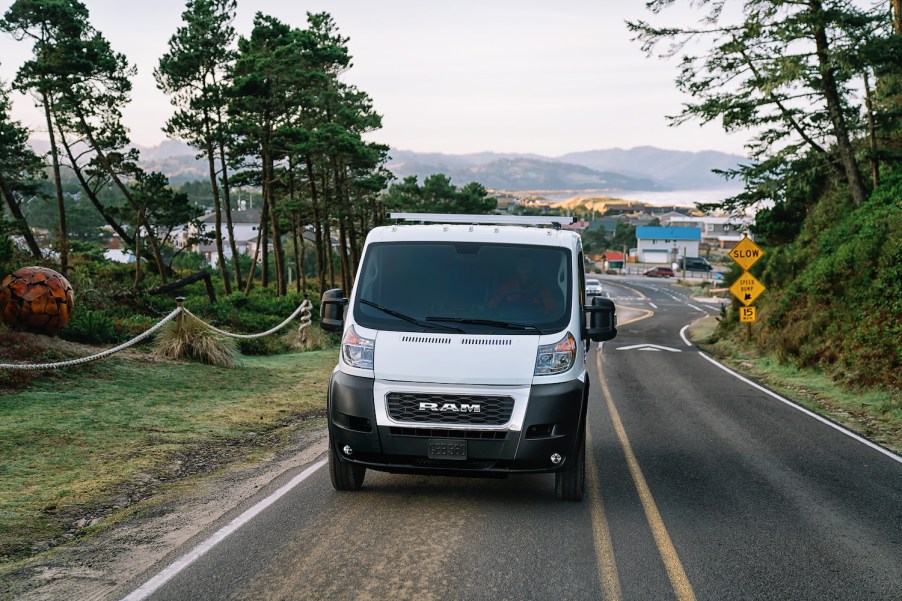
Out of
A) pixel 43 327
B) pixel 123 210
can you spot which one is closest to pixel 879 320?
pixel 43 327

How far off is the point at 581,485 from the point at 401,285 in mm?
2464

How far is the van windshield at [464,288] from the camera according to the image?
753cm

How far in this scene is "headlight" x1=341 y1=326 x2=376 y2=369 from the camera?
7.27m

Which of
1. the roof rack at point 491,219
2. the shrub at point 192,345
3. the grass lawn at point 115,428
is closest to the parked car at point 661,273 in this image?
the grass lawn at point 115,428

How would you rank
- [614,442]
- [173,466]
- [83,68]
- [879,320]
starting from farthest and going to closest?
[83,68], [879,320], [614,442], [173,466]

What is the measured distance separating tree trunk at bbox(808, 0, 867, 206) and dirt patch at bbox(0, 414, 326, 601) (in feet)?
69.7

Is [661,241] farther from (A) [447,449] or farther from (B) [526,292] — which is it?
(A) [447,449]

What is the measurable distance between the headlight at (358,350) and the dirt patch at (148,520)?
1641mm

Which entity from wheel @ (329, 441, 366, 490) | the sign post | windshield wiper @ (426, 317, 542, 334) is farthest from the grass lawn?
the sign post

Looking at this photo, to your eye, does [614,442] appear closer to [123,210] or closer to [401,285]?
[401,285]

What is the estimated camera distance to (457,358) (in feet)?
23.2

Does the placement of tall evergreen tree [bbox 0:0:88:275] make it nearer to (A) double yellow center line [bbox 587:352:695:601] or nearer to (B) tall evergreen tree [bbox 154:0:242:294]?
(B) tall evergreen tree [bbox 154:0:242:294]

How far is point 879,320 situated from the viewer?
61.9 ft

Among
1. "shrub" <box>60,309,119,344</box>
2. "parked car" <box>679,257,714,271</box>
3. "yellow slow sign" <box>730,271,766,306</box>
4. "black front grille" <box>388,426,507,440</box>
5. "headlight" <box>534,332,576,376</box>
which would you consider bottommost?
"parked car" <box>679,257,714,271</box>
